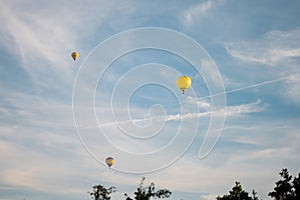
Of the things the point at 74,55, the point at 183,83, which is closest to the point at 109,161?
the point at 74,55

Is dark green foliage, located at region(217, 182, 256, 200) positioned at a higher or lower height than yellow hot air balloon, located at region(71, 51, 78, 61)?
lower

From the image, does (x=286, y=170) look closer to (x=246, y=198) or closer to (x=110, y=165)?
(x=246, y=198)

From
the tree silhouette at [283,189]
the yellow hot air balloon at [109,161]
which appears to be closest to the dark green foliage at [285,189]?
the tree silhouette at [283,189]

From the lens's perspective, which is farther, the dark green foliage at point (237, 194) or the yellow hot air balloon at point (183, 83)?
the dark green foliage at point (237, 194)

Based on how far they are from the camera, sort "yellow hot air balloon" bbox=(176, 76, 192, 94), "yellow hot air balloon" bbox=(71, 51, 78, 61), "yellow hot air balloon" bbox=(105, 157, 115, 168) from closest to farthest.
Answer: "yellow hot air balloon" bbox=(176, 76, 192, 94) → "yellow hot air balloon" bbox=(71, 51, 78, 61) → "yellow hot air balloon" bbox=(105, 157, 115, 168)

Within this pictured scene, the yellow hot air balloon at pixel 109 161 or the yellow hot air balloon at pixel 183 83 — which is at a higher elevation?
the yellow hot air balloon at pixel 183 83

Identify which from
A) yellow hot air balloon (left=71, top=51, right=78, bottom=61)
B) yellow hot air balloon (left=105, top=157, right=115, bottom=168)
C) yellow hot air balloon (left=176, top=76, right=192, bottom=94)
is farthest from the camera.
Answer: yellow hot air balloon (left=105, top=157, right=115, bottom=168)

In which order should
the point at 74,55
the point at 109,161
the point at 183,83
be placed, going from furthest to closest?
1. the point at 109,161
2. the point at 74,55
3. the point at 183,83

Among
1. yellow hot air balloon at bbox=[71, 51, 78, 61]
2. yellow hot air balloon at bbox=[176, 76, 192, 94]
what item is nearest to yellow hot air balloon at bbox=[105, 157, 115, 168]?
yellow hot air balloon at bbox=[71, 51, 78, 61]

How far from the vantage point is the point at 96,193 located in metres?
77.4

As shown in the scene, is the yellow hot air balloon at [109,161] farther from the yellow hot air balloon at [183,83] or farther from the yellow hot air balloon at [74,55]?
the yellow hot air balloon at [183,83]

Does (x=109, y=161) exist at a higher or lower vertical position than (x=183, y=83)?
lower

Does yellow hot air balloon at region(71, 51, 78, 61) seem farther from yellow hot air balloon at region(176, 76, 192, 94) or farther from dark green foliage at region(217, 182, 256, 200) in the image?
dark green foliage at region(217, 182, 256, 200)

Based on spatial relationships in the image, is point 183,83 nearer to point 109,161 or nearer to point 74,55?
point 74,55
